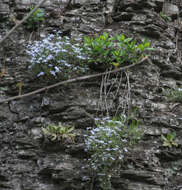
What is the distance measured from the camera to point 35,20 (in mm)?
4684

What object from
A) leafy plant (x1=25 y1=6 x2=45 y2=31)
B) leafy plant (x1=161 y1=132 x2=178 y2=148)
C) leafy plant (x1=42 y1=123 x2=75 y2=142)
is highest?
leafy plant (x1=25 y1=6 x2=45 y2=31)

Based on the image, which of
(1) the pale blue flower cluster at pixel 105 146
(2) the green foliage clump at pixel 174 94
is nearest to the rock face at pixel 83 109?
(2) the green foliage clump at pixel 174 94

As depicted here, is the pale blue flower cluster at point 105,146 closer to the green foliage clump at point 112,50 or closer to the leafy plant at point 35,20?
the green foliage clump at point 112,50

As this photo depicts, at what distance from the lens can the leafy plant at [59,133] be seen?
344 centimetres

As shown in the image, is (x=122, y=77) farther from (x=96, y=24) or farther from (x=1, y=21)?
(x=1, y=21)

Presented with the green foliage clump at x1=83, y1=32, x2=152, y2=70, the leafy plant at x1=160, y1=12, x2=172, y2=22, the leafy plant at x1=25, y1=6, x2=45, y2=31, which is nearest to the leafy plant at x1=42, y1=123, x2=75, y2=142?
the green foliage clump at x1=83, y1=32, x2=152, y2=70

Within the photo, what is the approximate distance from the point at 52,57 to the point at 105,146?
58.1 inches

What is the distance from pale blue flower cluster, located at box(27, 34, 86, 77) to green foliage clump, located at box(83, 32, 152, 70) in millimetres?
189

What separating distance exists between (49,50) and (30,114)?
937 millimetres

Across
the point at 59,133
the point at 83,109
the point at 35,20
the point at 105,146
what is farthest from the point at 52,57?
the point at 105,146

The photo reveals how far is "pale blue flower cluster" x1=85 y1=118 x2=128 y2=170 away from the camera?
3.05 meters

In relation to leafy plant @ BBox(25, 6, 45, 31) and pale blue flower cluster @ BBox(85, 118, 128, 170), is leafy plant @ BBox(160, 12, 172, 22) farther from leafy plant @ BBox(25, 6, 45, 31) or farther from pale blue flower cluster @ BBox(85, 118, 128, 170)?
pale blue flower cluster @ BBox(85, 118, 128, 170)

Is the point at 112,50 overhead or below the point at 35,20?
below

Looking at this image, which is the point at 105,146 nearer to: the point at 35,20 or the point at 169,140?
the point at 169,140
